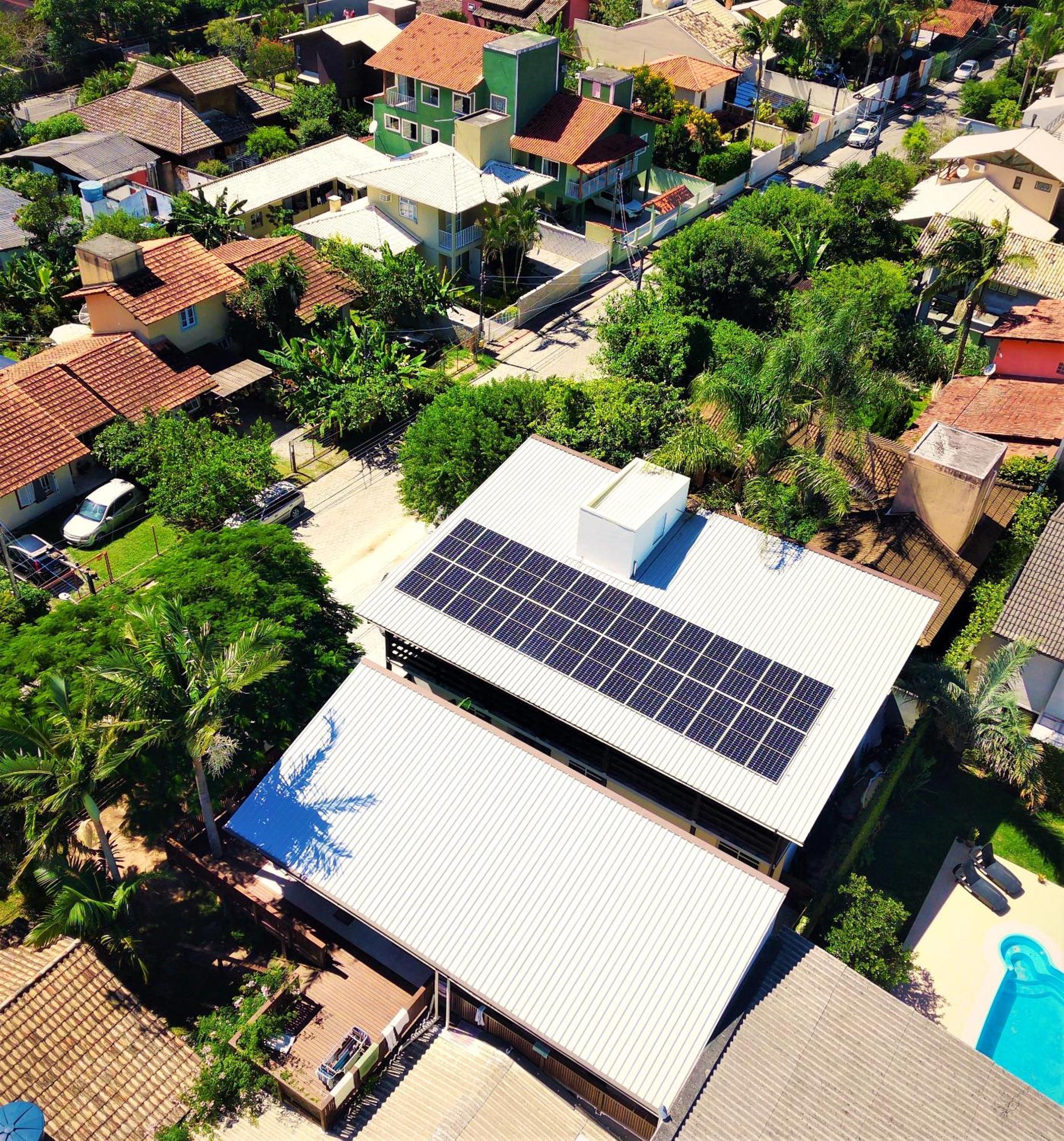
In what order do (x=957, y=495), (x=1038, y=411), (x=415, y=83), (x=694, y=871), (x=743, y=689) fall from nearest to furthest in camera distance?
1. (x=694, y=871)
2. (x=743, y=689)
3. (x=957, y=495)
4. (x=1038, y=411)
5. (x=415, y=83)

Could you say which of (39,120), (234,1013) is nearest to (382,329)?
(234,1013)

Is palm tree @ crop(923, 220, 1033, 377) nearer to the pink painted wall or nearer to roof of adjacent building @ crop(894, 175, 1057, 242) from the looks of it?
the pink painted wall

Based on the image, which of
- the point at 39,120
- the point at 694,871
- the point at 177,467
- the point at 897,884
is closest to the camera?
the point at 694,871

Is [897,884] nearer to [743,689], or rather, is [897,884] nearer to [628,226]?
[743,689]

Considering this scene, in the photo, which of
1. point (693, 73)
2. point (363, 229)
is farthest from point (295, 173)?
point (693, 73)

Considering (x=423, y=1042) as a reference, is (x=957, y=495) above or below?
above

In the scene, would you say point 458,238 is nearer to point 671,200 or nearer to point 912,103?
point 671,200

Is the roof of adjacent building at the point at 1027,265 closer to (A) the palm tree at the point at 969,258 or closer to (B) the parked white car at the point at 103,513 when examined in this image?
(A) the palm tree at the point at 969,258
